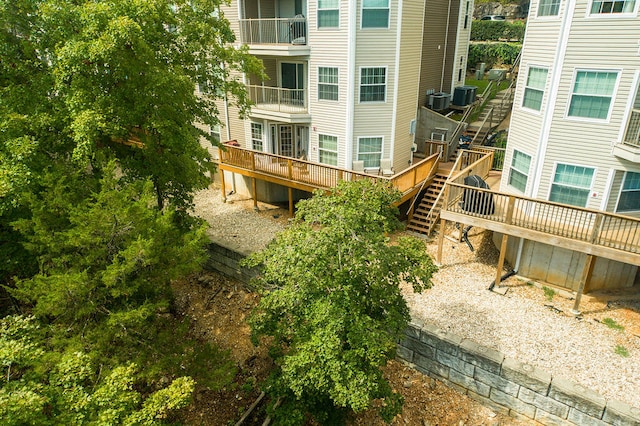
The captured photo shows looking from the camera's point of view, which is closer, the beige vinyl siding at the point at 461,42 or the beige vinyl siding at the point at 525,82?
the beige vinyl siding at the point at 525,82

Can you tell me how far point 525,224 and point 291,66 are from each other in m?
12.8

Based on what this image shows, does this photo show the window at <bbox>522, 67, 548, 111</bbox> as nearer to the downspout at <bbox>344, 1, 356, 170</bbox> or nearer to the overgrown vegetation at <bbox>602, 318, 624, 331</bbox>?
the downspout at <bbox>344, 1, 356, 170</bbox>

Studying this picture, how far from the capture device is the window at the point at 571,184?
1295cm

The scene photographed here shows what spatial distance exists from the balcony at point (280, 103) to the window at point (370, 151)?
285 centimetres

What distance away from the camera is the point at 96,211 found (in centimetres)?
865

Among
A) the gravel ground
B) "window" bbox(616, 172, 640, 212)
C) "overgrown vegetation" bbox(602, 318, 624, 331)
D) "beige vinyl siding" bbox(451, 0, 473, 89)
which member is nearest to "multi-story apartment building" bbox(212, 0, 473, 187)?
"beige vinyl siding" bbox(451, 0, 473, 89)

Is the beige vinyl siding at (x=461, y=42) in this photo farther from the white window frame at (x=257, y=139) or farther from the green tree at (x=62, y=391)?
the green tree at (x=62, y=391)

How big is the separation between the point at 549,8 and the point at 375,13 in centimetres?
667

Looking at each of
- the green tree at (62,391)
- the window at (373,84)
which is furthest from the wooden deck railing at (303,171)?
the green tree at (62,391)

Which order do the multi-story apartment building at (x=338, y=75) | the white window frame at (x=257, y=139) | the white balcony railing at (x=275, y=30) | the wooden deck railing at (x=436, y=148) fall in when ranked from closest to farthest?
the multi-story apartment building at (x=338, y=75), the white balcony railing at (x=275, y=30), the wooden deck railing at (x=436, y=148), the white window frame at (x=257, y=139)

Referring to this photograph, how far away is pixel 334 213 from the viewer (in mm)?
8695

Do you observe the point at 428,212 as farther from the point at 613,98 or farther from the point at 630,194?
the point at 613,98

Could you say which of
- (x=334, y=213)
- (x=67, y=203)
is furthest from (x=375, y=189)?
(x=67, y=203)

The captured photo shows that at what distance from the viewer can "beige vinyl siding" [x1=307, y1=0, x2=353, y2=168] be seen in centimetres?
1717
